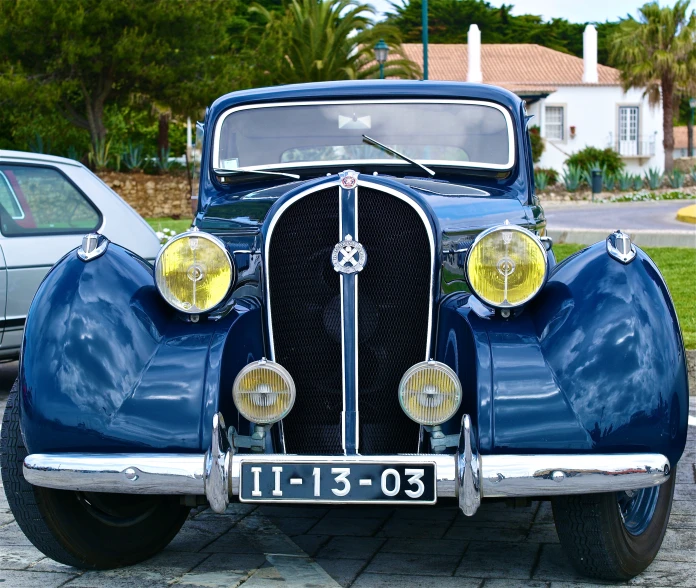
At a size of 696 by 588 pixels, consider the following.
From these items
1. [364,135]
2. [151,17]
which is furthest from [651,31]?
[364,135]

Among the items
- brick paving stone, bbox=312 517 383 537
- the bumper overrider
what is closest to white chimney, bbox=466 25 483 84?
brick paving stone, bbox=312 517 383 537

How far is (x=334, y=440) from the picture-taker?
362cm

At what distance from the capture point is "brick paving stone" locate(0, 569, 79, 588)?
11.6 feet

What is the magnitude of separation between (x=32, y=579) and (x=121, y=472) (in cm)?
66

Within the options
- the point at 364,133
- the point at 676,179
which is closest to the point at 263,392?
the point at 364,133

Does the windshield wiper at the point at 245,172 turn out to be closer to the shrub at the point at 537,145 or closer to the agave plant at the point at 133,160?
the agave plant at the point at 133,160

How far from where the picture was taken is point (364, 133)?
499 centimetres

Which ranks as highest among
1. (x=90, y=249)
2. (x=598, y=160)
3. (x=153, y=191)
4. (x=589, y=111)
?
(x=589, y=111)

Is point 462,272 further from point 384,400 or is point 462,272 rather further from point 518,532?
point 518,532

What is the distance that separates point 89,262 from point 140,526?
0.94m

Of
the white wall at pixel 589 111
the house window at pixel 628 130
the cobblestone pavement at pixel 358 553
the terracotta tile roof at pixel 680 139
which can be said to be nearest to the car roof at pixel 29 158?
the cobblestone pavement at pixel 358 553

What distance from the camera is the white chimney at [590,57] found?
1857 inches

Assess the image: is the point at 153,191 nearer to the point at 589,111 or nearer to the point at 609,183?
the point at 609,183

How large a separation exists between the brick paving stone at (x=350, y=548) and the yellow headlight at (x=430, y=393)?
73 cm
